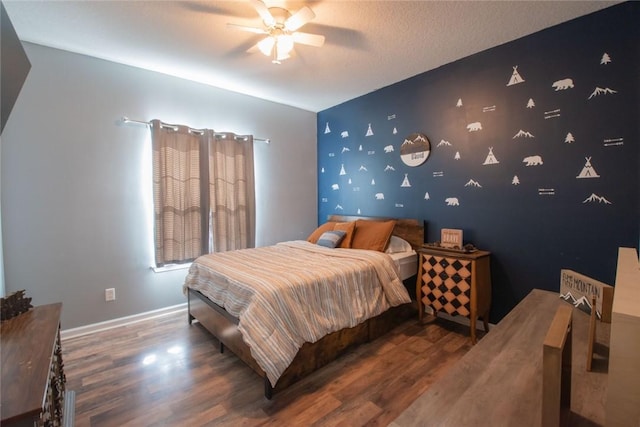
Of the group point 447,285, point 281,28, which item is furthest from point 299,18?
point 447,285

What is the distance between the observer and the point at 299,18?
1905mm

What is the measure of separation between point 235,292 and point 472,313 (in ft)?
6.56

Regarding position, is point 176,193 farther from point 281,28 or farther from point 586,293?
point 586,293

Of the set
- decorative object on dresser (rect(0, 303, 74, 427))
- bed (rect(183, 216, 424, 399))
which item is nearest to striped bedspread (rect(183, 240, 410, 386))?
bed (rect(183, 216, 424, 399))

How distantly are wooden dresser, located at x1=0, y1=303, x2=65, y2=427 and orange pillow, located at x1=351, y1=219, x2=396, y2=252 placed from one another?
2.54m

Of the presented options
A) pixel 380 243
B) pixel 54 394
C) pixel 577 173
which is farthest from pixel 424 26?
pixel 54 394

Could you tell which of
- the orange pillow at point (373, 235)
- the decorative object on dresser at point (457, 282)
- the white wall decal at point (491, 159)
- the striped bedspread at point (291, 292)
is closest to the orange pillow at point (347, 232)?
the orange pillow at point (373, 235)

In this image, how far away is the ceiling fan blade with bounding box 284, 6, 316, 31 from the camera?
1.83 m

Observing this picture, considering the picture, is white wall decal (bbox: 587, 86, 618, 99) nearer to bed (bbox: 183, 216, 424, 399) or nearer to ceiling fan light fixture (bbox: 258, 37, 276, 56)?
bed (bbox: 183, 216, 424, 399)

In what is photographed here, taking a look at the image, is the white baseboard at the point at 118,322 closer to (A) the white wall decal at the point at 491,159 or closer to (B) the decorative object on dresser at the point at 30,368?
(B) the decorative object on dresser at the point at 30,368

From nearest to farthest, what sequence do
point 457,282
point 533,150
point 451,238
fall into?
point 533,150 → point 457,282 → point 451,238

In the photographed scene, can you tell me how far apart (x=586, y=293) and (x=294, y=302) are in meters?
1.55

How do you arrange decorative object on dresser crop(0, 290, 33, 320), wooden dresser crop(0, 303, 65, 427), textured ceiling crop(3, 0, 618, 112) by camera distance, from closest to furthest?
wooden dresser crop(0, 303, 65, 427) < decorative object on dresser crop(0, 290, 33, 320) < textured ceiling crop(3, 0, 618, 112)

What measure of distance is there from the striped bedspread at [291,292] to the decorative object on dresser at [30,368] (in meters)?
0.91
